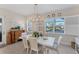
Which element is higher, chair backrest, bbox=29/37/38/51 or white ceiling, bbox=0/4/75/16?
white ceiling, bbox=0/4/75/16

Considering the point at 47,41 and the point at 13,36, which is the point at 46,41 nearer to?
the point at 47,41

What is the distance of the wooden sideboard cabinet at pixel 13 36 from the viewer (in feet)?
Result: 9.95

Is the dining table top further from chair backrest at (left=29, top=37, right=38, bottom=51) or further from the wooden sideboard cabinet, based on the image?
the wooden sideboard cabinet

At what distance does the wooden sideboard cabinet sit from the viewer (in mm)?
3033

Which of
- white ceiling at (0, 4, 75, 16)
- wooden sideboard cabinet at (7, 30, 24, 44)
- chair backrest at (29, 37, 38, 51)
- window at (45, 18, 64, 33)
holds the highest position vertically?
white ceiling at (0, 4, 75, 16)

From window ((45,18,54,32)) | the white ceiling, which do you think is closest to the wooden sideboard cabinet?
the white ceiling

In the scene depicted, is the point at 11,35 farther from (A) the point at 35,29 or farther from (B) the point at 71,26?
(B) the point at 71,26

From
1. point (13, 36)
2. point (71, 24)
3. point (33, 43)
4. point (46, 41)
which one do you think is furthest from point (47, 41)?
point (71, 24)

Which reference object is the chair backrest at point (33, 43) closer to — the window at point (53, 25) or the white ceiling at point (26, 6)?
the window at point (53, 25)

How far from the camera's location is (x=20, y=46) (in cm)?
294

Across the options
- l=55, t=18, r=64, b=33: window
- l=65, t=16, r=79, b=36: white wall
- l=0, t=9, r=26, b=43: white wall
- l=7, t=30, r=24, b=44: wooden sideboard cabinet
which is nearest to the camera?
l=0, t=9, r=26, b=43: white wall

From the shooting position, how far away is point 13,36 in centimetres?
325
